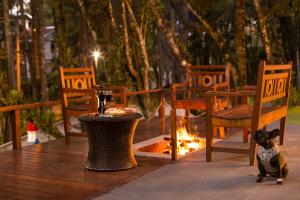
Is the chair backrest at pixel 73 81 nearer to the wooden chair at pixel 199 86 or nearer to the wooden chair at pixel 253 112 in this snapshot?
the wooden chair at pixel 199 86

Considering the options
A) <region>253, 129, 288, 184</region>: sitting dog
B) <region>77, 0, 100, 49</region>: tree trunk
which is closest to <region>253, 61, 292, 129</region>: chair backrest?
<region>253, 129, 288, 184</region>: sitting dog

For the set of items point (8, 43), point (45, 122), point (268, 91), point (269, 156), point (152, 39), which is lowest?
point (45, 122)

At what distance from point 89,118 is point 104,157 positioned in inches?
15.8

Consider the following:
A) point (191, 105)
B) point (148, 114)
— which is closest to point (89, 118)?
point (191, 105)

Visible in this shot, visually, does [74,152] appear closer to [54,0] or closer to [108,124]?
[108,124]

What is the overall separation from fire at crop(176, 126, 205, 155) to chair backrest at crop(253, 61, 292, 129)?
1.07m

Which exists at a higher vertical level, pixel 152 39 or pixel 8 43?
pixel 152 39

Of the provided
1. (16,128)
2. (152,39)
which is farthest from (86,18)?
(152,39)

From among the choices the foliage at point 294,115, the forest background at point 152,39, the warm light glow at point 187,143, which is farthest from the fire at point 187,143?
the forest background at point 152,39

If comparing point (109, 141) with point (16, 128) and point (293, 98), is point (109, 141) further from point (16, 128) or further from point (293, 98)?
point (293, 98)

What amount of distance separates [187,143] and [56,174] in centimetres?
201

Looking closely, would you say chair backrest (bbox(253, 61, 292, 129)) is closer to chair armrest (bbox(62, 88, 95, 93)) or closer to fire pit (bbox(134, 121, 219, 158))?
fire pit (bbox(134, 121, 219, 158))

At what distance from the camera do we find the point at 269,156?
3824 mm

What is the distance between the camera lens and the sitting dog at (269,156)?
380 centimetres
